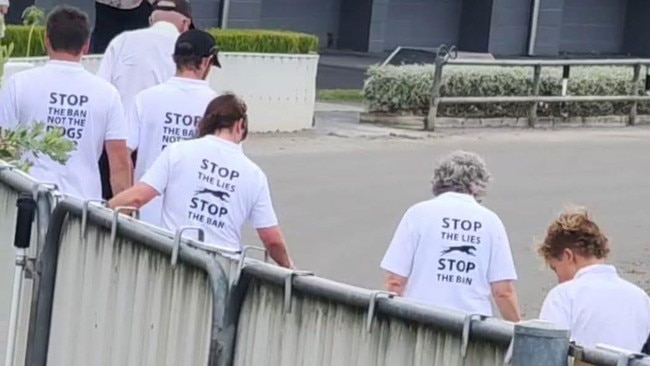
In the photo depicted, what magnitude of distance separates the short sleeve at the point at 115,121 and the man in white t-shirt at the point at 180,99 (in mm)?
165

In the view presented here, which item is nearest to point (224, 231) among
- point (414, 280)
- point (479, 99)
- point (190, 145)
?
point (190, 145)

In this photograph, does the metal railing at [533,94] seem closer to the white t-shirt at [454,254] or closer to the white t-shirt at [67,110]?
the white t-shirt at [67,110]

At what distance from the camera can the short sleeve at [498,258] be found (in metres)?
6.36

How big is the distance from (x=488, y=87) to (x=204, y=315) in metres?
17.2

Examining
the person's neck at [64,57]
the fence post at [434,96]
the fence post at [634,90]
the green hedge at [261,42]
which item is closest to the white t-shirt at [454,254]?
the person's neck at [64,57]

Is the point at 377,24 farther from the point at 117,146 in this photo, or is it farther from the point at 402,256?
the point at 402,256

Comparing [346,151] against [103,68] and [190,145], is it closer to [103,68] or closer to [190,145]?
[103,68]

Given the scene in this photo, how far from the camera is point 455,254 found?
6.31m

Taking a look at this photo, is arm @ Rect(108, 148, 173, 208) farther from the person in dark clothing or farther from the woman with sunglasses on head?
the person in dark clothing

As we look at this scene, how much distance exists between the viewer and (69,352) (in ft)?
18.4

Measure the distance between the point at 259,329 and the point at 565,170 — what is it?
13652mm

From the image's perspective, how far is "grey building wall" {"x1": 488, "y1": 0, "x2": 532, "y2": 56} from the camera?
1512 inches

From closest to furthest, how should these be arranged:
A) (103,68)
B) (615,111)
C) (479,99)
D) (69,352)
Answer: (69,352)
(103,68)
(479,99)
(615,111)

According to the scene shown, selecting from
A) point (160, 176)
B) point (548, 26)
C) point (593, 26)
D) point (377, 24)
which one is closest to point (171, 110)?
point (160, 176)
